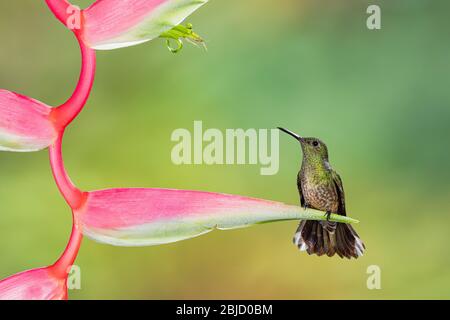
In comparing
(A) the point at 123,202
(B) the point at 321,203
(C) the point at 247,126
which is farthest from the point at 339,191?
(A) the point at 123,202

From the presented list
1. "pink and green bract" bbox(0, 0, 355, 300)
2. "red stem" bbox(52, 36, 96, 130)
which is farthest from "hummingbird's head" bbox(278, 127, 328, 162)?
"red stem" bbox(52, 36, 96, 130)

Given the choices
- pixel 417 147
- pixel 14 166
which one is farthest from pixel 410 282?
pixel 14 166

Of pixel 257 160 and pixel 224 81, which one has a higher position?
pixel 224 81

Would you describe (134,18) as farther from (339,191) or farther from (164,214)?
(339,191)

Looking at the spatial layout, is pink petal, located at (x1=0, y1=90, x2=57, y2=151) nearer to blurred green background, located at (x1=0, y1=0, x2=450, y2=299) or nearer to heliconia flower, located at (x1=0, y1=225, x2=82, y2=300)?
heliconia flower, located at (x1=0, y1=225, x2=82, y2=300)
